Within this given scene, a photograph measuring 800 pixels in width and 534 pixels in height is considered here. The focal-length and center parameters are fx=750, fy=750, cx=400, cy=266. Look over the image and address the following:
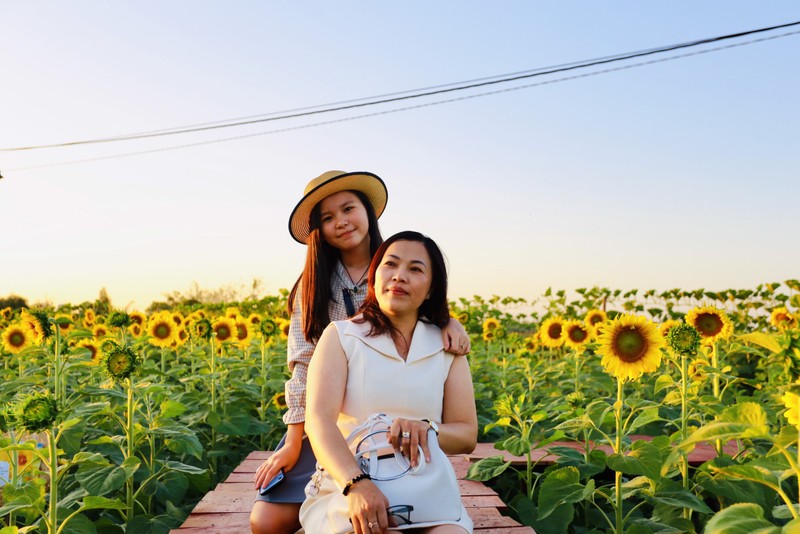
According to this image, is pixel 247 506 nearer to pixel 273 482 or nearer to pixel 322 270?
pixel 273 482

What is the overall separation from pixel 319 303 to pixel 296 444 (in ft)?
1.83

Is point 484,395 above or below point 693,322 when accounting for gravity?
below

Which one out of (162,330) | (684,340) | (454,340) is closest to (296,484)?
(454,340)

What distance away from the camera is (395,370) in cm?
221

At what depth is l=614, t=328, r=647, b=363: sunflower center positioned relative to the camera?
297 centimetres

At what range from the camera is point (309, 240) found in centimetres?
313

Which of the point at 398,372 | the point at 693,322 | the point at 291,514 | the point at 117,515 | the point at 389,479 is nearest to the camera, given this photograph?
the point at 389,479

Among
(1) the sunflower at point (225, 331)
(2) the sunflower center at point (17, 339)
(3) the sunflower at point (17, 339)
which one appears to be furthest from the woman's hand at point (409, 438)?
(2) the sunflower center at point (17, 339)

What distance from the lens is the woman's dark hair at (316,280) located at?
301 centimetres

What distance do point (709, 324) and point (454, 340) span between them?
2.08m

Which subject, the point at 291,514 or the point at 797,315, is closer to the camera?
the point at 291,514

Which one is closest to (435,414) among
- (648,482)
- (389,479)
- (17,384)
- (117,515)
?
(389,479)

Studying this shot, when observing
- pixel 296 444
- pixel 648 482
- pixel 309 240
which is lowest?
pixel 648 482

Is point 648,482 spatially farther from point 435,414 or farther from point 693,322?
point 693,322
